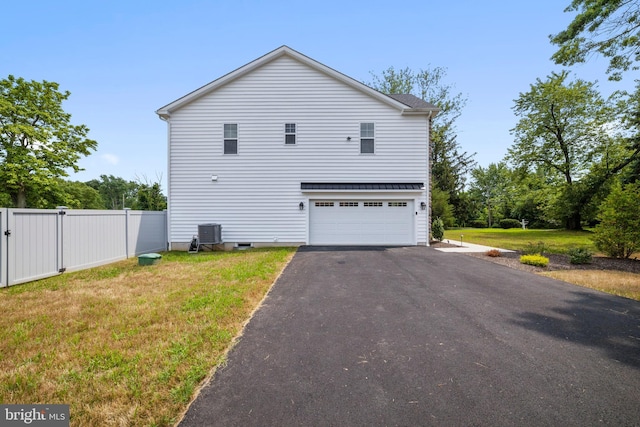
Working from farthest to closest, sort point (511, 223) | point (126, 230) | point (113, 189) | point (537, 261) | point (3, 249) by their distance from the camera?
point (113, 189)
point (511, 223)
point (126, 230)
point (537, 261)
point (3, 249)

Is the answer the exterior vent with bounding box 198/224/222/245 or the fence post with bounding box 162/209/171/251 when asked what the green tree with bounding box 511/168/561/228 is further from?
the fence post with bounding box 162/209/171/251

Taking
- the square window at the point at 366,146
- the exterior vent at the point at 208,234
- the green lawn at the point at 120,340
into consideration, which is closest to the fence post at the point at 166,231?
the exterior vent at the point at 208,234

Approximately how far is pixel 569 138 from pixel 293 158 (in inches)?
1007

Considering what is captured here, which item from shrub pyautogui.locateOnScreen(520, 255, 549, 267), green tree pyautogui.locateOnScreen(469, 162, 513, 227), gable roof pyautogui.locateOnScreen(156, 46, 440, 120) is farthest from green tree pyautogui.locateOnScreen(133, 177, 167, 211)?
green tree pyautogui.locateOnScreen(469, 162, 513, 227)

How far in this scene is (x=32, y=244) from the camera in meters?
6.24

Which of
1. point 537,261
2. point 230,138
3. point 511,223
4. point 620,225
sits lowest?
point 537,261

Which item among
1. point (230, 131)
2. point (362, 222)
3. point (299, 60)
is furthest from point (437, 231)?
point (230, 131)

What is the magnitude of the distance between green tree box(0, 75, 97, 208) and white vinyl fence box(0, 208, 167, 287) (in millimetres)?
16818

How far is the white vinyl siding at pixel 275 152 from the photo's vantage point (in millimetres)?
11609

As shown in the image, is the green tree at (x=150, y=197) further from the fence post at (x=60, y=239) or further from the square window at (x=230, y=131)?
the fence post at (x=60, y=239)

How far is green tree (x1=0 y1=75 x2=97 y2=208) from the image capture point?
18.9 metres

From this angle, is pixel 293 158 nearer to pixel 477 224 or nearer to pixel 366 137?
pixel 366 137

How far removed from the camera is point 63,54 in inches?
438
